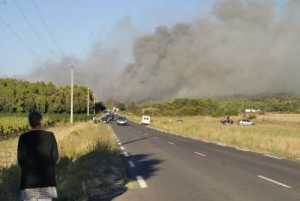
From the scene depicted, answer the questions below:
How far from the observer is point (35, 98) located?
137125 millimetres

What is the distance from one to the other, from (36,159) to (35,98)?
437 ft

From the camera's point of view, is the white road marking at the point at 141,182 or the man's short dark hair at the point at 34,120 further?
the white road marking at the point at 141,182

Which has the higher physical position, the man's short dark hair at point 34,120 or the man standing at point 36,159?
the man's short dark hair at point 34,120

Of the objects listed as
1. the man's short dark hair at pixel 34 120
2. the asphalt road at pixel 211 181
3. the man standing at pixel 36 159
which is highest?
the man's short dark hair at pixel 34 120

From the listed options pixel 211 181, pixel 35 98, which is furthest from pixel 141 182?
pixel 35 98

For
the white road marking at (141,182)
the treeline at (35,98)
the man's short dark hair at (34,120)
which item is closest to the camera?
the man's short dark hair at (34,120)

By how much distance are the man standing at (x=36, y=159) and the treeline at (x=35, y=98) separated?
116 meters

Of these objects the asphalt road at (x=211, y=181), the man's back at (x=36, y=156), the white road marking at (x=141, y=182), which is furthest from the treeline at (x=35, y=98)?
the man's back at (x=36, y=156)

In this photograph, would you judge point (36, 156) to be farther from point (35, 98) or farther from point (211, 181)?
point (35, 98)

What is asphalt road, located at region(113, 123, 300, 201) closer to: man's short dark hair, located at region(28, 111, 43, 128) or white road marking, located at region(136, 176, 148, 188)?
white road marking, located at region(136, 176, 148, 188)

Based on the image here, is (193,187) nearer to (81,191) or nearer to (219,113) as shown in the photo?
(81,191)

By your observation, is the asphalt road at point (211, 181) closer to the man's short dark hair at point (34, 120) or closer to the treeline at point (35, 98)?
the man's short dark hair at point (34, 120)

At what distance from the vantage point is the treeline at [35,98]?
421 ft

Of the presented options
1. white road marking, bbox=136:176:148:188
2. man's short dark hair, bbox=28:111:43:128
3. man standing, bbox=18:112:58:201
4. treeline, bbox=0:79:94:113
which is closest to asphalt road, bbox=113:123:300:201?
white road marking, bbox=136:176:148:188
